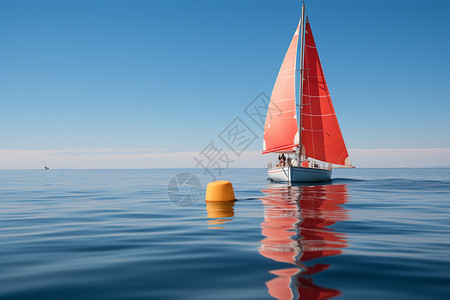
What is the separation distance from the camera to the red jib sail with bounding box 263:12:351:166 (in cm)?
3538

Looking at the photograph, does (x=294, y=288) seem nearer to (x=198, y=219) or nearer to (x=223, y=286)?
(x=223, y=286)

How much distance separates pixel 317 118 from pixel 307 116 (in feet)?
3.92

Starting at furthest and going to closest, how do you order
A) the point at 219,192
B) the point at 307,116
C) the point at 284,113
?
the point at 307,116 < the point at 284,113 < the point at 219,192

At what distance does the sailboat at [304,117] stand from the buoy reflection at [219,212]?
66.5 ft

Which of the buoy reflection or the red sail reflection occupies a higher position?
the red sail reflection

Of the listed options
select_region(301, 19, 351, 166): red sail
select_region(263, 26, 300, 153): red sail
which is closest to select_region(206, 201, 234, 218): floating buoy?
select_region(263, 26, 300, 153): red sail

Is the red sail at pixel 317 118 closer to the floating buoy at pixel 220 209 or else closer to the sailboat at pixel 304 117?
the sailboat at pixel 304 117

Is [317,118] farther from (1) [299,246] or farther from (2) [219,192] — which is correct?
(1) [299,246]

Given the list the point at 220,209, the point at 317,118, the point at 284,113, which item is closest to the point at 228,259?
the point at 220,209

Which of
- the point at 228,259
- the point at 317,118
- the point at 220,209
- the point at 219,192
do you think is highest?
the point at 317,118

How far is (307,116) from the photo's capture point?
36125 mm

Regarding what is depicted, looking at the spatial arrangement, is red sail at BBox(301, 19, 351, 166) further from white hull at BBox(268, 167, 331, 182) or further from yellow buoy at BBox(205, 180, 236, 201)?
yellow buoy at BBox(205, 180, 236, 201)

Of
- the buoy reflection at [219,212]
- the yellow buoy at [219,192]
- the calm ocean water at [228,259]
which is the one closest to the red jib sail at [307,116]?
the yellow buoy at [219,192]

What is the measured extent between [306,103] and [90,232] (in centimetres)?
3165
